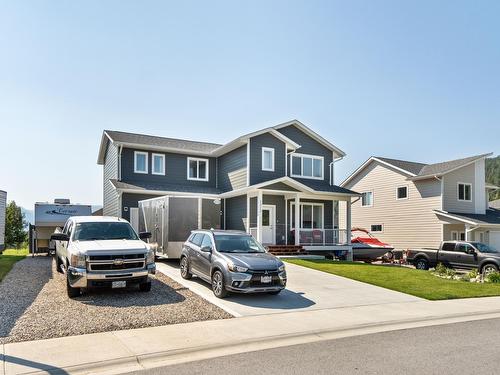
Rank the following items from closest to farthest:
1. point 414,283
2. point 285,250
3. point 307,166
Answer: point 414,283 → point 285,250 → point 307,166

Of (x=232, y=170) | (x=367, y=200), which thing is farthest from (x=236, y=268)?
(x=367, y=200)

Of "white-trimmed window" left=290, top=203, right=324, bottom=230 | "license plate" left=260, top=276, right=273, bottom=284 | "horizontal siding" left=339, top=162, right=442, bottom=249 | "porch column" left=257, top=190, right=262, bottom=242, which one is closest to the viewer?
"license plate" left=260, top=276, right=273, bottom=284

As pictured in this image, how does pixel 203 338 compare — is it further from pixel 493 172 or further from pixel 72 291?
pixel 493 172

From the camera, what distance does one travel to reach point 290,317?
9.05 meters

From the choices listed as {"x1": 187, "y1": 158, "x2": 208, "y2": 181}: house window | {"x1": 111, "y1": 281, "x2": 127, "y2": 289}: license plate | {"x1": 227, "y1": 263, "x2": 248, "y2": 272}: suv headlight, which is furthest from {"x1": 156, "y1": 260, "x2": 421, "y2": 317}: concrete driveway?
{"x1": 187, "y1": 158, "x2": 208, "y2": 181}: house window

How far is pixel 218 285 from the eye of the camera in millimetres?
10844

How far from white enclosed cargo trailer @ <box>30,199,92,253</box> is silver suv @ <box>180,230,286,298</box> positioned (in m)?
13.0

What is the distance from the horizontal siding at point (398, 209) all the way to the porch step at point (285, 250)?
40.3 ft

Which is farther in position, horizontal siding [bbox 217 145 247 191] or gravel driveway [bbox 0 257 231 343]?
horizontal siding [bbox 217 145 247 191]

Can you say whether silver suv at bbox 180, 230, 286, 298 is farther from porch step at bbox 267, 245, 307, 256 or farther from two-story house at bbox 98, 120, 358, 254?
two-story house at bbox 98, 120, 358, 254

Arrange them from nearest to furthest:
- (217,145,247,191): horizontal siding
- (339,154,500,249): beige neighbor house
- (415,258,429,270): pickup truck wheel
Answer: (415,258,429,270): pickup truck wheel, (217,145,247,191): horizontal siding, (339,154,500,249): beige neighbor house

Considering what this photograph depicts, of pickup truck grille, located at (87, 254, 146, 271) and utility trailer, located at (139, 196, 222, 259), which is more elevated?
utility trailer, located at (139, 196, 222, 259)

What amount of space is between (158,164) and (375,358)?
2108cm

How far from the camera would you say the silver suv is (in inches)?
412
